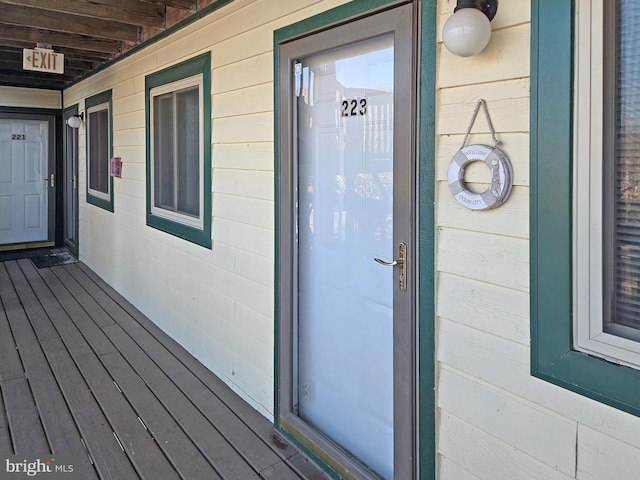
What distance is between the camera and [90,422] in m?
2.54

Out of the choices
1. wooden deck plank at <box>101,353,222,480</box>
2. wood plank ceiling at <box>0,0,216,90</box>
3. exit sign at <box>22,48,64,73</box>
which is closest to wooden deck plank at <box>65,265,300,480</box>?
wooden deck plank at <box>101,353,222,480</box>

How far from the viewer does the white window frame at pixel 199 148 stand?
3.23 metres

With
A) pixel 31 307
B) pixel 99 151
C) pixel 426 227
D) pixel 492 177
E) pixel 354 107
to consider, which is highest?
pixel 99 151

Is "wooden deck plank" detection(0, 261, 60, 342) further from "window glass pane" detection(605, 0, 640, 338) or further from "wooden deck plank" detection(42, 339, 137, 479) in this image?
"window glass pane" detection(605, 0, 640, 338)

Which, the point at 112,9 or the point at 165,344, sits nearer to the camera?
the point at 112,9

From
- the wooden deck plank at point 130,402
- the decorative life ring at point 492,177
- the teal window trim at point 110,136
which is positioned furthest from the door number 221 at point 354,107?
the teal window trim at point 110,136

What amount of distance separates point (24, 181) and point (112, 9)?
14.9ft

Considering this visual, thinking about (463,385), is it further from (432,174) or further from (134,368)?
(134,368)

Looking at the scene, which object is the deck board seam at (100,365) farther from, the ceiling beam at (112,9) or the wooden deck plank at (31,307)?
the ceiling beam at (112,9)

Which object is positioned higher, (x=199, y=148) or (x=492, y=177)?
(x=199, y=148)

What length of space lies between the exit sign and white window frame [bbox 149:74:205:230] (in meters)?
1.01

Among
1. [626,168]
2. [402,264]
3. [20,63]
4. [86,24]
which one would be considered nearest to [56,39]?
[86,24]

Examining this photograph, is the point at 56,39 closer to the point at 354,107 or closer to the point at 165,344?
the point at 165,344

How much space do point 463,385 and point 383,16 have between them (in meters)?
1.28
